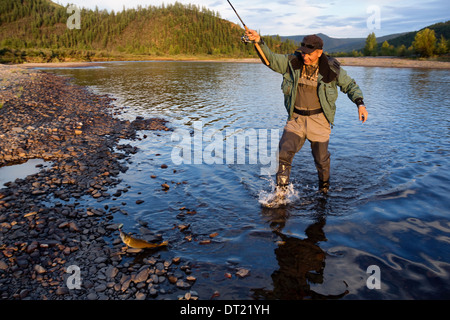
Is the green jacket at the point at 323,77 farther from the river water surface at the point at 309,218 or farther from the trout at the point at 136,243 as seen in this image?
the trout at the point at 136,243

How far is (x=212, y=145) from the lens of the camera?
13.8 meters

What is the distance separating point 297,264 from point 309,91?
389cm

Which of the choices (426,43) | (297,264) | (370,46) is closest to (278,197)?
(297,264)

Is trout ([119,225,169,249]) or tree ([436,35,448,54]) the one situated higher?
tree ([436,35,448,54])

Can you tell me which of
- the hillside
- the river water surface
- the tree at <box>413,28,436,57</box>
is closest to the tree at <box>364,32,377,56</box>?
the tree at <box>413,28,436,57</box>

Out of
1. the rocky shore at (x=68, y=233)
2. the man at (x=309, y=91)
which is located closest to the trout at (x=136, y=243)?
the rocky shore at (x=68, y=233)

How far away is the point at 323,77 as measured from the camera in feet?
21.6

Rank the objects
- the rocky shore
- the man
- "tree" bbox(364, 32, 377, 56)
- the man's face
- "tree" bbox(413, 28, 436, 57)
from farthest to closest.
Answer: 1. "tree" bbox(364, 32, 377, 56)
2. "tree" bbox(413, 28, 436, 57)
3. the man
4. the man's face
5. the rocky shore

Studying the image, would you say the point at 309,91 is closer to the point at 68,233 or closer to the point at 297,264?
the point at 297,264

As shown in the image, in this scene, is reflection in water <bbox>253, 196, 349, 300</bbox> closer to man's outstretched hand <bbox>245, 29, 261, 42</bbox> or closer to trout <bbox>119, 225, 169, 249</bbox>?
trout <bbox>119, 225, 169, 249</bbox>

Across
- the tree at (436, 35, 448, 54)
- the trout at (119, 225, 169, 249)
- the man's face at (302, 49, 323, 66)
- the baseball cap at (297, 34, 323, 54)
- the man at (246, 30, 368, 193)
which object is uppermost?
the tree at (436, 35, 448, 54)

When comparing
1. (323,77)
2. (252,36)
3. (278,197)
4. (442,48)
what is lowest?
(278,197)

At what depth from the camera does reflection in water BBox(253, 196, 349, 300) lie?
15.6ft
